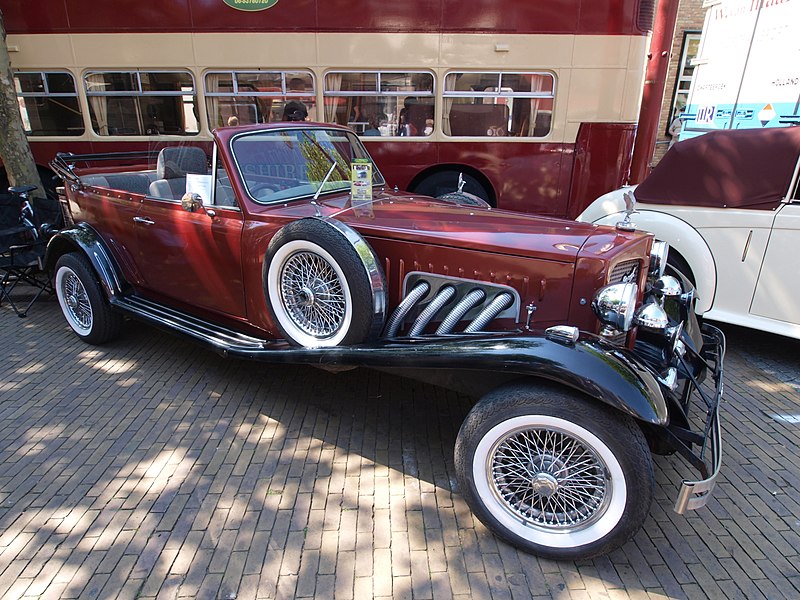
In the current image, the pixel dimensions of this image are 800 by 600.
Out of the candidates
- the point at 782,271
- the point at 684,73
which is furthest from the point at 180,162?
the point at 684,73

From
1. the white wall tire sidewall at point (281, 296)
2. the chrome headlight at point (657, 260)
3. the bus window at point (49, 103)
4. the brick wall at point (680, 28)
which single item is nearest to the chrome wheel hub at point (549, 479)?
the white wall tire sidewall at point (281, 296)

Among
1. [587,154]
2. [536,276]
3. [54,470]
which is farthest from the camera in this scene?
[587,154]

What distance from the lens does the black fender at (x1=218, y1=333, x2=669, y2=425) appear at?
6.44ft

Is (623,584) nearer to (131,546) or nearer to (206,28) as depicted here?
(131,546)

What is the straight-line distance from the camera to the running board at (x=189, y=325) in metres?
3.20

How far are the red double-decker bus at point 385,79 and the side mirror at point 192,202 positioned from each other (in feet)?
11.1

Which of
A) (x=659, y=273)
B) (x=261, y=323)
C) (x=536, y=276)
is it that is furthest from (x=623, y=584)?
(x=261, y=323)

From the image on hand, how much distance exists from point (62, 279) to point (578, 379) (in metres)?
4.53

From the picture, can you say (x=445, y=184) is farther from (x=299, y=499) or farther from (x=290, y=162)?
(x=299, y=499)

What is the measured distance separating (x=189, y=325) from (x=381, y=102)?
421 cm

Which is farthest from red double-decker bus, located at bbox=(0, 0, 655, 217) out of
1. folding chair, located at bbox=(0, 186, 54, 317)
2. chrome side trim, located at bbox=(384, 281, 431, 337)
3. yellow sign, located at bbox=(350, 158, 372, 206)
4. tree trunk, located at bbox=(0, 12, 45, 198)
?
chrome side trim, located at bbox=(384, 281, 431, 337)

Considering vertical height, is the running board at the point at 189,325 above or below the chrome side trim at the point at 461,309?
below

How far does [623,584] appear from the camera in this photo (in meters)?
2.12

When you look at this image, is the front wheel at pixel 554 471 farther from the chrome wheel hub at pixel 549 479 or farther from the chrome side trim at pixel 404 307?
the chrome side trim at pixel 404 307
